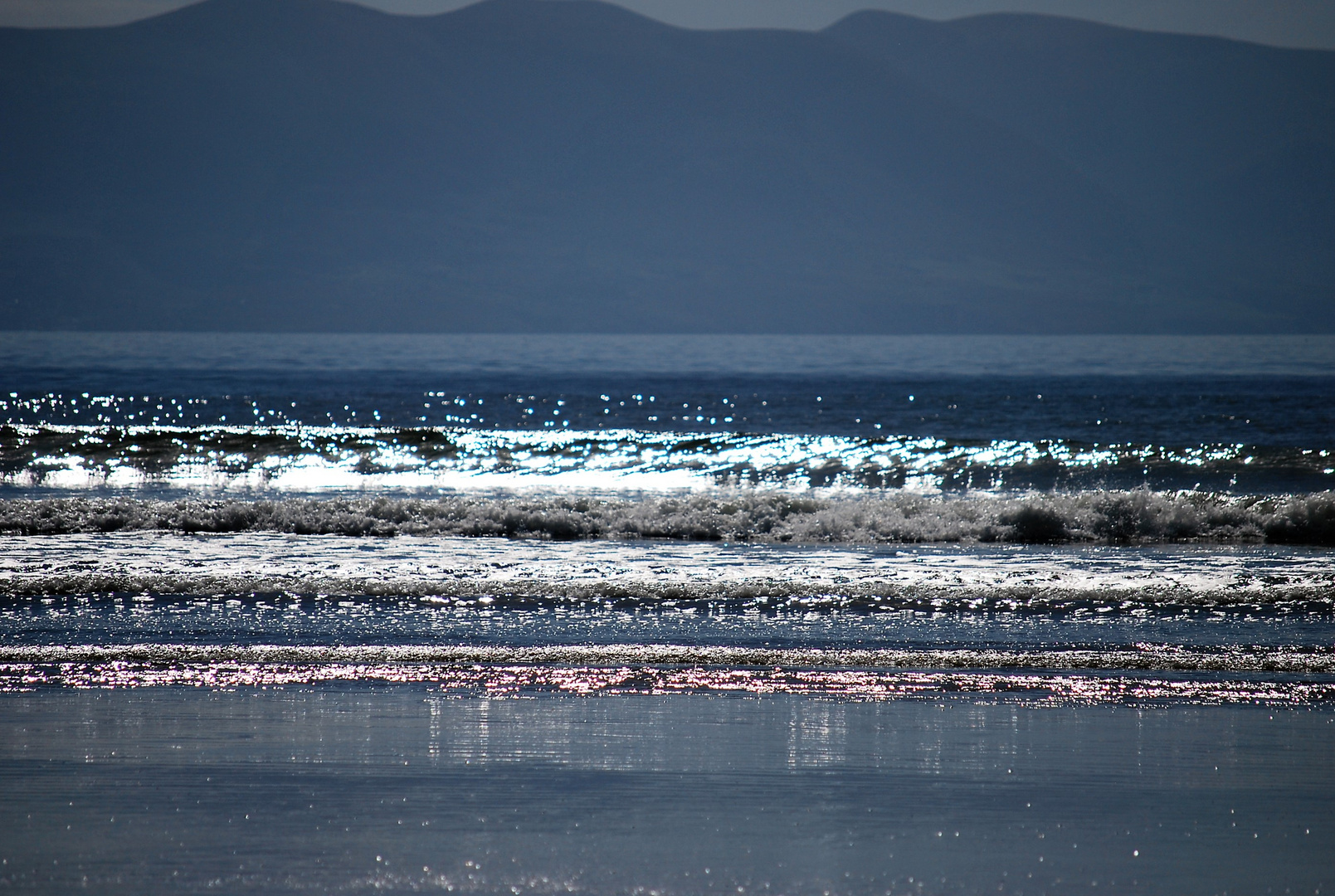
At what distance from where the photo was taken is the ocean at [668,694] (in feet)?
12.1

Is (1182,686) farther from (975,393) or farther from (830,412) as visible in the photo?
(975,393)

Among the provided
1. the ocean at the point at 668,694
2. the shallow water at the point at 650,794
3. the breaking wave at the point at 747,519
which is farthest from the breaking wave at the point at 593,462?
the shallow water at the point at 650,794

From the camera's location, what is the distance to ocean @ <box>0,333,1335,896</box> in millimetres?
3682

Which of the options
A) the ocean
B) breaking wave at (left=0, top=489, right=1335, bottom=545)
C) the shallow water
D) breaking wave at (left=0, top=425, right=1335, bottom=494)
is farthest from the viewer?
breaking wave at (left=0, top=425, right=1335, bottom=494)

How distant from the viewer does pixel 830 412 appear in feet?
122

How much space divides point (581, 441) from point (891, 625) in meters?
19.8

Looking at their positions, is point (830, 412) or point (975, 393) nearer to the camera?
point (830, 412)

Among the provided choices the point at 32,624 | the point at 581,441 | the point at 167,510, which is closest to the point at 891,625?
the point at 32,624

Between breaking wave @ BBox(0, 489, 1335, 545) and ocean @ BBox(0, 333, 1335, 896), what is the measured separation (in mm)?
50

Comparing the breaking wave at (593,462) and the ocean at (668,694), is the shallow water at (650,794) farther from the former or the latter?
the breaking wave at (593,462)

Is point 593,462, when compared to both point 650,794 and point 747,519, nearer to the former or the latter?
point 747,519

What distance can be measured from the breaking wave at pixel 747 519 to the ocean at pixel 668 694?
5cm

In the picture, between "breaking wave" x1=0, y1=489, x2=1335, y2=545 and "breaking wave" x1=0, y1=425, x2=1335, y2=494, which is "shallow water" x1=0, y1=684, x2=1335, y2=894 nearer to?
"breaking wave" x1=0, y1=489, x2=1335, y2=545

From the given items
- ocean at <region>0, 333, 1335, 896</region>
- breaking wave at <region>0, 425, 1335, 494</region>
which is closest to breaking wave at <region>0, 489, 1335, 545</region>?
ocean at <region>0, 333, 1335, 896</region>
